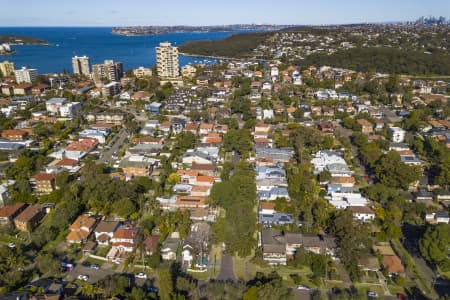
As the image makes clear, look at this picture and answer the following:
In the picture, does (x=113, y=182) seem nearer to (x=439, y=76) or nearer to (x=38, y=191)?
(x=38, y=191)

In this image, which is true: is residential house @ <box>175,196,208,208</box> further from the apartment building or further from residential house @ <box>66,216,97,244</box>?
the apartment building

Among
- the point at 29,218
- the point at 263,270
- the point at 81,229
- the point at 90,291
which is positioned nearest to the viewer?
the point at 90,291

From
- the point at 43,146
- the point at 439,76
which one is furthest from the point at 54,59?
the point at 439,76

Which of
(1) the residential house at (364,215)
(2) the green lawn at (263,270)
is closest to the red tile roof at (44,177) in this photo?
(2) the green lawn at (263,270)

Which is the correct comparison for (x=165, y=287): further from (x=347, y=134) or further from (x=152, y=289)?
(x=347, y=134)

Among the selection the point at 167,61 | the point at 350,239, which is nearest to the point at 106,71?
the point at 167,61

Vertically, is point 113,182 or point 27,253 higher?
point 113,182
